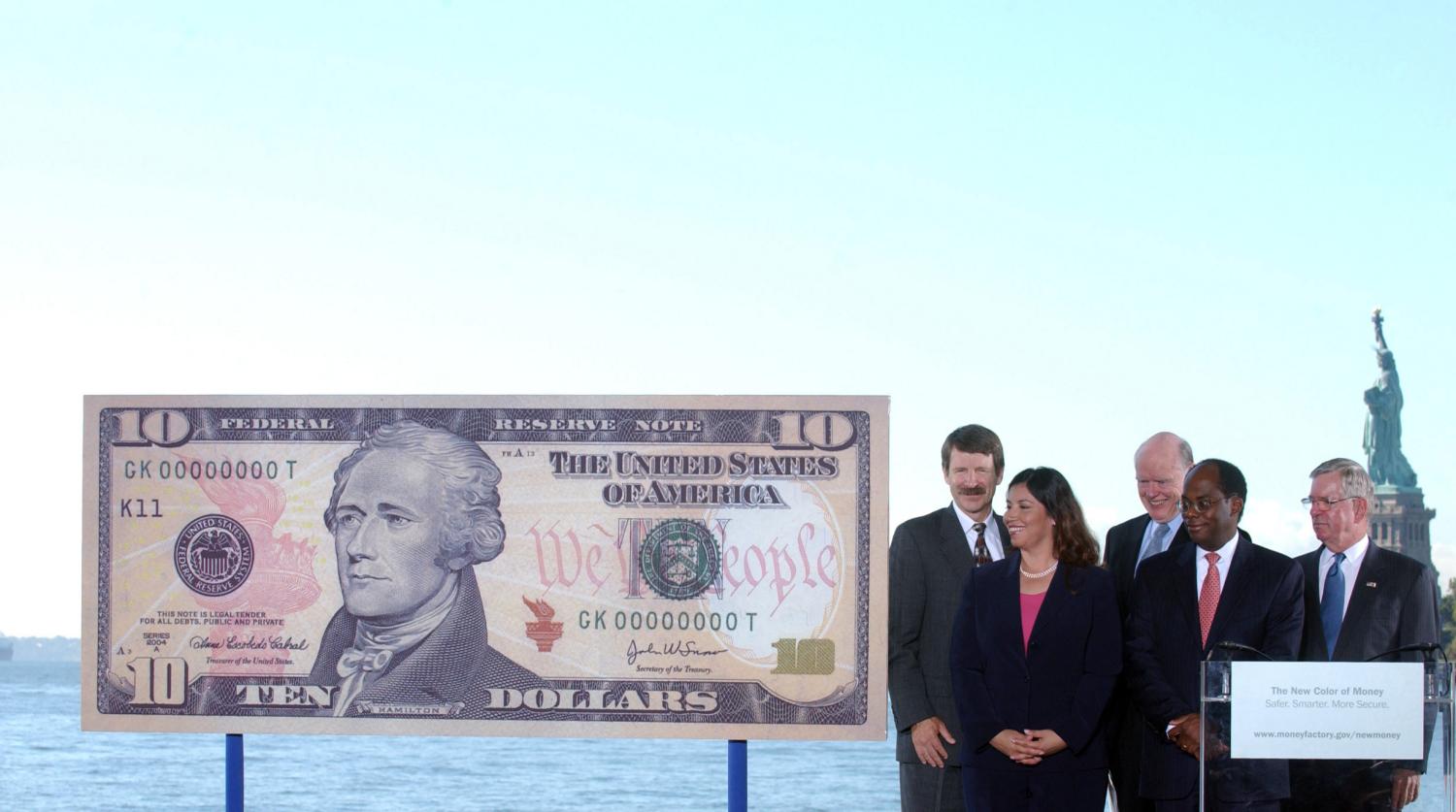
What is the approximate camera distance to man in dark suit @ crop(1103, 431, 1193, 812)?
5457 mm

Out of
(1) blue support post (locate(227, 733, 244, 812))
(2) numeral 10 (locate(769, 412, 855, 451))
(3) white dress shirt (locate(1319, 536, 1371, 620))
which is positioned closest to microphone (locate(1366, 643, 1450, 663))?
(3) white dress shirt (locate(1319, 536, 1371, 620))

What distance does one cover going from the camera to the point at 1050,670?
5039mm

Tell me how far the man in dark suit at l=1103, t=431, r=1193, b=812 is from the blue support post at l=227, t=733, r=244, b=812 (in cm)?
303

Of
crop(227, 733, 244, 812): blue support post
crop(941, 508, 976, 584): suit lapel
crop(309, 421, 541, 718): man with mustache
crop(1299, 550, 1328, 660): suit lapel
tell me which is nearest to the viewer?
crop(1299, 550, 1328, 660): suit lapel

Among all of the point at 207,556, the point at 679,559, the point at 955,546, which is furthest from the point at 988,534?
the point at 207,556

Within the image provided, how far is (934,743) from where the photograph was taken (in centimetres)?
545

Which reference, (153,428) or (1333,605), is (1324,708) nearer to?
(1333,605)

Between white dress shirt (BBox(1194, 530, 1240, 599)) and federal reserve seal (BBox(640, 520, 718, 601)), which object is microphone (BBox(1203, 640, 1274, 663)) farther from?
federal reserve seal (BBox(640, 520, 718, 601))

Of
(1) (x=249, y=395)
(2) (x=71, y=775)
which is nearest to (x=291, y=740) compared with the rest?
(2) (x=71, y=775)

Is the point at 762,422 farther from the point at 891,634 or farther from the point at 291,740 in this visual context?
the point at 291,740

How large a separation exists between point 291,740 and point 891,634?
4758 cm

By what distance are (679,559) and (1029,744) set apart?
1.38 meters

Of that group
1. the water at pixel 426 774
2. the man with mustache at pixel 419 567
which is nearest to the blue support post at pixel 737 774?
the man with mustache at pixel 419 567

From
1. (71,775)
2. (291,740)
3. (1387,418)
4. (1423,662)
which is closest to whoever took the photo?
(1423,662)
